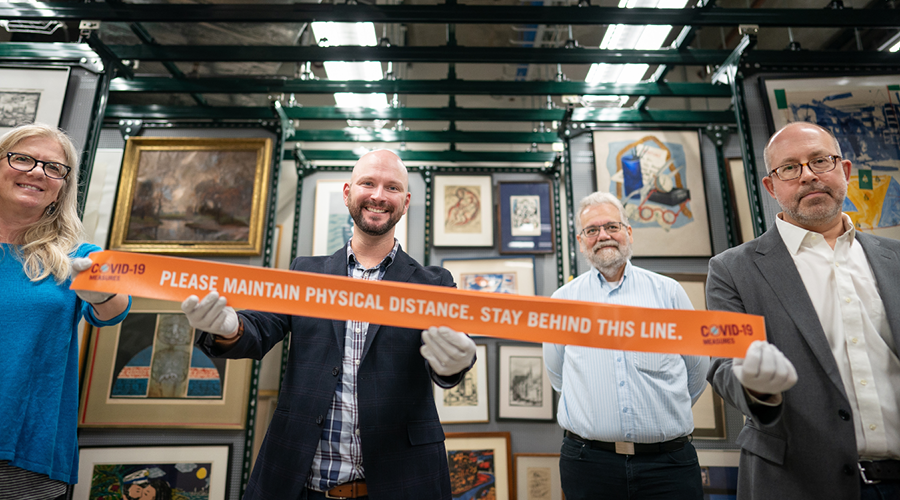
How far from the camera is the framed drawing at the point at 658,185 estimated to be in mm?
3820

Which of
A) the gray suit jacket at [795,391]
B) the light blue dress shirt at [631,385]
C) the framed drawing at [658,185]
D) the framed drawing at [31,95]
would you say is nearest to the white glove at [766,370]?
the gray suit jacket at [795,391]

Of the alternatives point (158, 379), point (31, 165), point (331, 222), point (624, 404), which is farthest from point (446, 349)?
point (331, 222)

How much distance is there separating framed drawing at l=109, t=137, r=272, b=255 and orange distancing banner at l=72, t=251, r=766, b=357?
7.38ft

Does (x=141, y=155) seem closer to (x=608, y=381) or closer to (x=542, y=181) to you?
(x=542, y=181)

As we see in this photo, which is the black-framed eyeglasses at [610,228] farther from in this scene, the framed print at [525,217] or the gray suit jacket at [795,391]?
the framed print at [525,217]

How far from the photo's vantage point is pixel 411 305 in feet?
5.40

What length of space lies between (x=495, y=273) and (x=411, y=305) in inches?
130

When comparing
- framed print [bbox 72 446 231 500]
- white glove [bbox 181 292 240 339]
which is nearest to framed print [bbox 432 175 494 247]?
framed print [bbox 72 446 231 500]

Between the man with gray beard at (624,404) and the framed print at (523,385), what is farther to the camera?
the framed print at (523,385)

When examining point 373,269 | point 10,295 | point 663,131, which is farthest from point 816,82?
point 10,295

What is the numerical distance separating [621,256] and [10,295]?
297cm

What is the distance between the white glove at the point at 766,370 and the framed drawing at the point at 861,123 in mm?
2256

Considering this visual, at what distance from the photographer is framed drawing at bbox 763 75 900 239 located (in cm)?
301

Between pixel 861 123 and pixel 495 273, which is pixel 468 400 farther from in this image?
pixel 861 123
